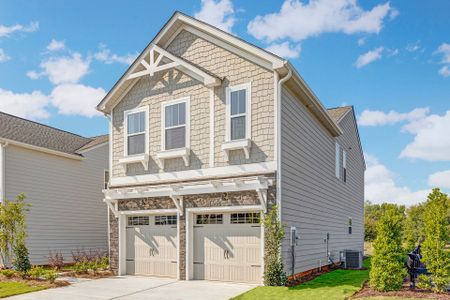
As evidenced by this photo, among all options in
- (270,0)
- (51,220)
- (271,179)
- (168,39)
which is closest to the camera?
(271,179)

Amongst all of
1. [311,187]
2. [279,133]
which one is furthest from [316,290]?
[311,187]

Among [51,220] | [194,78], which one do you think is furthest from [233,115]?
[51,220]

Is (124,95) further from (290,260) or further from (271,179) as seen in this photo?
(290,260)

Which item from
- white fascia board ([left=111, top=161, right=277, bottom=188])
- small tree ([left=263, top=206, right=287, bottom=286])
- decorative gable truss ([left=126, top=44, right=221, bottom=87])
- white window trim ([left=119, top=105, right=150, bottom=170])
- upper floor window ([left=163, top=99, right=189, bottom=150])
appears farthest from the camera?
white window trim ([left=119, top=105, right=150, bottom=170])

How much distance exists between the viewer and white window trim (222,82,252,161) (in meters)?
11.9

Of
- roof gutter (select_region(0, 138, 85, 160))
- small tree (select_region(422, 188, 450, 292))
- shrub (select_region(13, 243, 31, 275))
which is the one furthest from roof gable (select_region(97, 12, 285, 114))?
shrub (select_region(13, 243, 31, 275))

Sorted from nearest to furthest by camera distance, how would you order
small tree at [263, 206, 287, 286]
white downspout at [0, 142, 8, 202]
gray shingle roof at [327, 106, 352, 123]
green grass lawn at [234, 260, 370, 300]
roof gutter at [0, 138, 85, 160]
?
green grass lawn at [234, 260, 370, 300]
small tree at [263, 206, 287, 286]
white downspout at [0, 142, 8, 202]
roof gutter at [0, 138, 85, 160]
gray shingle roof at [327, 106, 352, 123]

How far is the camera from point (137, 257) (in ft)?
47.0

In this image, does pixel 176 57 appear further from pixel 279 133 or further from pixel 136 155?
pixel 279 133

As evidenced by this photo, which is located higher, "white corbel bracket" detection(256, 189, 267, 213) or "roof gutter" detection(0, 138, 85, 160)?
"roof gutter" detection(0, 138, 85, 160)

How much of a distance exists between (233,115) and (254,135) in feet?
3.28

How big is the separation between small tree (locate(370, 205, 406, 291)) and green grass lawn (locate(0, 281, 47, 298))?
9356 millimetres

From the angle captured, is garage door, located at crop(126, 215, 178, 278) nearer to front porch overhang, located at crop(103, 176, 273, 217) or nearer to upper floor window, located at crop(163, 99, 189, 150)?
front porch overhang, located at crop(103, 176, 273, 217)

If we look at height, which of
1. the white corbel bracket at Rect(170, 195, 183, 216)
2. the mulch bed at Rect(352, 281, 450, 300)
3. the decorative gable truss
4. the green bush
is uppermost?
the decorative gable truss
